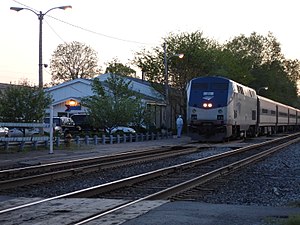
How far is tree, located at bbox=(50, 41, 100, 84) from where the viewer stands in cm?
8794

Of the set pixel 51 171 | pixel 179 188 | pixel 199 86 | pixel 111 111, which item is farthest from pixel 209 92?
pixel 179 188

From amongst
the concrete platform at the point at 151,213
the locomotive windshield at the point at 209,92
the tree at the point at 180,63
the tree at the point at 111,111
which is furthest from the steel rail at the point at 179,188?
the tree at the point at 180,63

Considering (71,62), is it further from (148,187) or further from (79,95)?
(148,187)

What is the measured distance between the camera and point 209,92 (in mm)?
31750

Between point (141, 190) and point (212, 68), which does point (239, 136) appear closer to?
point (212, 68)

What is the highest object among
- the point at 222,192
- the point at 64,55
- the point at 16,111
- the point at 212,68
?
the point at 64,55

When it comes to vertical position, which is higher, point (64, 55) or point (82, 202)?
point (64, 55)

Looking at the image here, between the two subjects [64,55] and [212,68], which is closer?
[212,68]

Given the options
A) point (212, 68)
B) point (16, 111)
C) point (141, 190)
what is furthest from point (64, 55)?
point (141, 190)

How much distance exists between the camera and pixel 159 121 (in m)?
59.0

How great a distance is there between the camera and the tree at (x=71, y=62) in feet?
289

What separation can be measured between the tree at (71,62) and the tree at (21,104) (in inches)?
2415

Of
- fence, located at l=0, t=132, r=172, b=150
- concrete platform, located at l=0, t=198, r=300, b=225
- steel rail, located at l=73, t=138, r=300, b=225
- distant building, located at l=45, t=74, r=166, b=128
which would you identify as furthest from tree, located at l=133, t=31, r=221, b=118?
concrete platform, located at l=0, t=198, r=300, b=225

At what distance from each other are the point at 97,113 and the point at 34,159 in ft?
52.7
